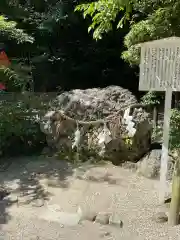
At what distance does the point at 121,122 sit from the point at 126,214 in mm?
1853

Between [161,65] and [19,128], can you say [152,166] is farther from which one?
[19,128]

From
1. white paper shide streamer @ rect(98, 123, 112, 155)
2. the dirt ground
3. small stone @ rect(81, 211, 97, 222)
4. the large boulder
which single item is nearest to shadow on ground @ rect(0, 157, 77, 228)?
the dirt ground

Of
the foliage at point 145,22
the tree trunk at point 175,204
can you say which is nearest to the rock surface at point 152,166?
the tree trunk at point 175,204

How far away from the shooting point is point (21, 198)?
14.4 feet

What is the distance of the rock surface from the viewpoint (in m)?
4.92

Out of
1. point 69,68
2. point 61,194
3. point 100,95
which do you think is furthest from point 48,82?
point 61,194

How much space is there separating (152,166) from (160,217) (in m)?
1.24

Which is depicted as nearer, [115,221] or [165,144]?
[115,221]

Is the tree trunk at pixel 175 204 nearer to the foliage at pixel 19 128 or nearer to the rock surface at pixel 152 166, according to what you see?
the rock surface at pixel 152 166

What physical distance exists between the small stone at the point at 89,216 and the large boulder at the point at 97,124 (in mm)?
1615

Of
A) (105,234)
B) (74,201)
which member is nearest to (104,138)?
(74,201)

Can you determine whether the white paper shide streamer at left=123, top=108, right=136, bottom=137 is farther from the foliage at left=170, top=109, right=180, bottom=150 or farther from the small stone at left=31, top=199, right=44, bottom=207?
the small stone at left=31, top=199, right=44, bottom=207

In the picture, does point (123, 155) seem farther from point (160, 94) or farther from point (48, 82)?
point (48, 82)

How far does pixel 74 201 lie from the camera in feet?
13.9
